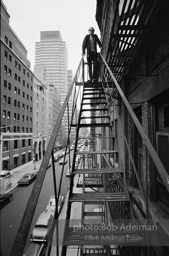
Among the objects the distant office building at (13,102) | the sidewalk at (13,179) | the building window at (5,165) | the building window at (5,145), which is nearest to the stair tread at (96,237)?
the sidewalk at (13,179)

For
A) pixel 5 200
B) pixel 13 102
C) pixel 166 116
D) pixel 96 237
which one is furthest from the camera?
pixel 13 102

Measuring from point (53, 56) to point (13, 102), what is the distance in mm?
99354

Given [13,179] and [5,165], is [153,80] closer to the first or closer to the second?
[13,179]

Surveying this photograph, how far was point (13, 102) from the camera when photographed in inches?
1072

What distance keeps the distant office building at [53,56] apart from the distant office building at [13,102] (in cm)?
7758

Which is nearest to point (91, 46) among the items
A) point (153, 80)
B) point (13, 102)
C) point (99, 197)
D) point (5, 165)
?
point (153, 80)

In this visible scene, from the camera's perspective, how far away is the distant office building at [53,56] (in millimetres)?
108787

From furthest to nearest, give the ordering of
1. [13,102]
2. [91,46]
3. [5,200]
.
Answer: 1. [13,102]
2. [5,200]
3. [91,46]

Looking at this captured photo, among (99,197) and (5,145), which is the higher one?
(99,197)

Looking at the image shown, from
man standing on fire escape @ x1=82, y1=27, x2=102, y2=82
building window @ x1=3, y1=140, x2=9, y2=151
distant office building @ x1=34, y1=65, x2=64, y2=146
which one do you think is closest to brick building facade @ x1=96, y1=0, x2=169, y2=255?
man standing on fire escape @ x1=82, y1=27, x2=102, y2=82

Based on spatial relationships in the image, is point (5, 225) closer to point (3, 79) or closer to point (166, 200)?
point (166, 200)

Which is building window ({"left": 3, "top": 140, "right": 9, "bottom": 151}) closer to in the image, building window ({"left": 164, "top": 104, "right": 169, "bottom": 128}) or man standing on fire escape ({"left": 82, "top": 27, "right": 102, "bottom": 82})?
man standing on fire escape ({"left": 82, "top": 27, "right": 102, "bottom": 82})

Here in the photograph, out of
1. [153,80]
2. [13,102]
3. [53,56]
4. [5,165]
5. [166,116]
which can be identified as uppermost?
[53,56]

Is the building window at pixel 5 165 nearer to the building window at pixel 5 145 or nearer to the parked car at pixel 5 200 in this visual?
the building window at pixel 5 145
